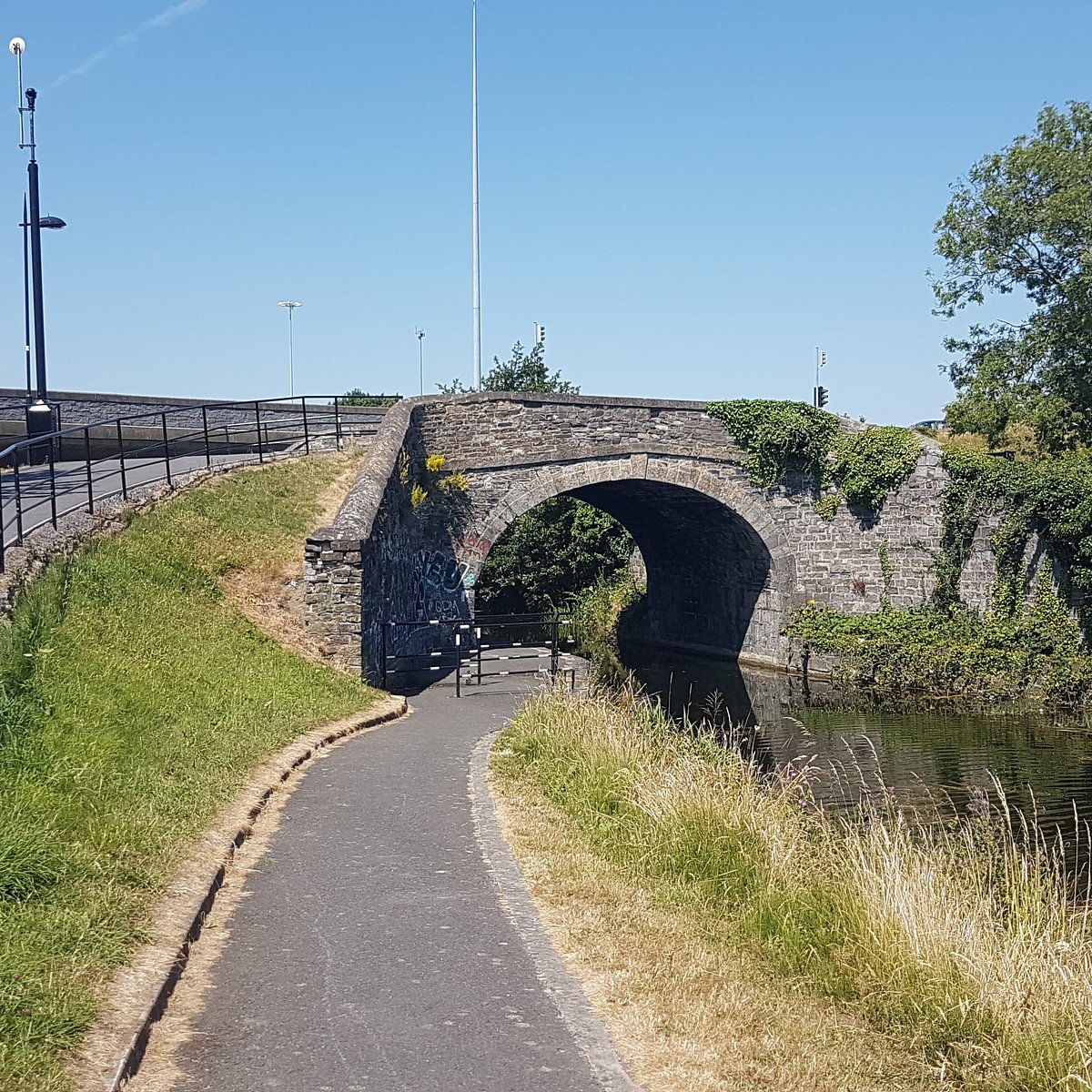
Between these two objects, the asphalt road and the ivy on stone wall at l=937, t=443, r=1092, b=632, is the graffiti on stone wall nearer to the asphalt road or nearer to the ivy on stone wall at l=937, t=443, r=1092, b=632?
the asphalt road

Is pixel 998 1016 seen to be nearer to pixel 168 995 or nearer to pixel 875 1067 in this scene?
pixel 875 1067

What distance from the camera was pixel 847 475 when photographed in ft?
76.2

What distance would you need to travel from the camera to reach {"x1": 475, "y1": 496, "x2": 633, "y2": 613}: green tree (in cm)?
3362

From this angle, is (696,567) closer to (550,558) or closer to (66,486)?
(550,558)

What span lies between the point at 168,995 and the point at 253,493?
45.3 ft

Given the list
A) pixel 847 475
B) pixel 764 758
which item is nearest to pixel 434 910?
pixel 764 758

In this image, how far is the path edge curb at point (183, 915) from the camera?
4152mm

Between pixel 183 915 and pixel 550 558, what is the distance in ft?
93.8

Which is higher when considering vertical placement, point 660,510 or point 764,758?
point 660,510

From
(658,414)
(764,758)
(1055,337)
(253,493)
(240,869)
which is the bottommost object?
(764,758)

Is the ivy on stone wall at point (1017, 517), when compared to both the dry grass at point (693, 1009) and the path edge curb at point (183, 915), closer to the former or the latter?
the path edge curb at point (183, 915)

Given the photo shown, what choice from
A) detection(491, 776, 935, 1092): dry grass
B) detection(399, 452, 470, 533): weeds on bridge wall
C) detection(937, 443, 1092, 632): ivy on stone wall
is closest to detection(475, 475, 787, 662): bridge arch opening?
detection(399, 452, 470, 533): weeds on bridge wall

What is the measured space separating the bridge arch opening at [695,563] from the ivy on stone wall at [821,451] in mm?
1397

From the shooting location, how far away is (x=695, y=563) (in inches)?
1072
